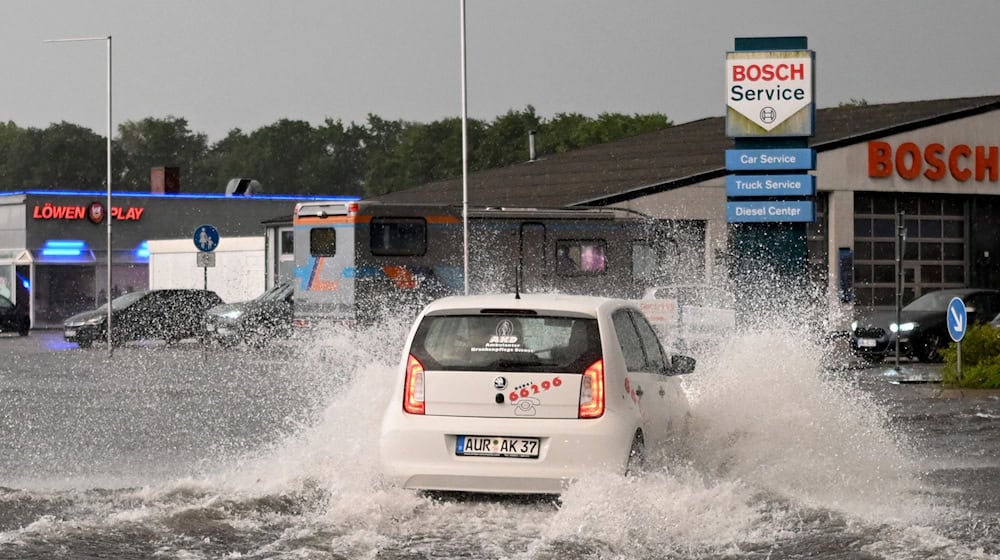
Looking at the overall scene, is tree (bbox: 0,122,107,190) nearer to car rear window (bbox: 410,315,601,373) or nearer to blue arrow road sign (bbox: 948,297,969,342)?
blue arrow road sign (bbox: 948,297,969,342)

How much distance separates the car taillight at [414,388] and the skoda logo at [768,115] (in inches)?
1034

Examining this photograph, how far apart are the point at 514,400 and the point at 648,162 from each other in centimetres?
4260

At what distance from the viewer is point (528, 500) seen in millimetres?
10664

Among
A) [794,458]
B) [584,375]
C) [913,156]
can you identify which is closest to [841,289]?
[913,156]

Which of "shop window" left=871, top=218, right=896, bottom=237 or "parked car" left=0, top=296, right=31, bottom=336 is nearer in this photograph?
"shop window" left=871, top=218, right=896, bottom=237

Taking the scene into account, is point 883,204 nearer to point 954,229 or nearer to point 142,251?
point 954,229

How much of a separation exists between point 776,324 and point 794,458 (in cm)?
2012

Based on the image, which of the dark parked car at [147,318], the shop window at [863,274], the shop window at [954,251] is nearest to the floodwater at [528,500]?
the dark parked car at [147,318]

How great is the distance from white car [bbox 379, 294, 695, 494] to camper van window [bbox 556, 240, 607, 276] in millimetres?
24338

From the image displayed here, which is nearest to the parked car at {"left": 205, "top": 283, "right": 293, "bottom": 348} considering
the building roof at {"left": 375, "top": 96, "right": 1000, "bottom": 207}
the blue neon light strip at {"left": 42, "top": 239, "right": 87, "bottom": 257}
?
the building roof at {"left": 375, "top": 96, "right": 1000, "bottom": 207}

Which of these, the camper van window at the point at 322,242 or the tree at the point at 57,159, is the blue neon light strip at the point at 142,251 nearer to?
the camper van window at the point at 322,242

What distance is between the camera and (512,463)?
34.6ft

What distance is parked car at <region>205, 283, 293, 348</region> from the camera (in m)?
39.8

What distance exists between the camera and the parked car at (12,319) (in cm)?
5119
